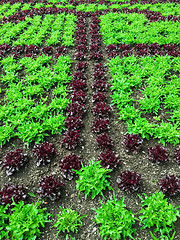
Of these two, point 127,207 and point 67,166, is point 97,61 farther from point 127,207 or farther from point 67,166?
point 127,207

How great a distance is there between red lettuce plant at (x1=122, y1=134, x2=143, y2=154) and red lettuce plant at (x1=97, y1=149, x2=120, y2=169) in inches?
18.3

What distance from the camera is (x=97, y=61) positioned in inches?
297

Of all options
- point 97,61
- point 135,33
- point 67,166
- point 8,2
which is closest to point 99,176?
point 67,166

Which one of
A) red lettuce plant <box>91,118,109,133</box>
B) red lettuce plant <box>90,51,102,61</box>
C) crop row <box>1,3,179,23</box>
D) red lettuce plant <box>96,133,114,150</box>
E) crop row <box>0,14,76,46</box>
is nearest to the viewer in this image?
red lettuce plant <box>96,133,114,150</box>

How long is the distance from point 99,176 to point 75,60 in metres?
5.59

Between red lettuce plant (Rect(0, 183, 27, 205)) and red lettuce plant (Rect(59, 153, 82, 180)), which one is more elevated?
red lettuce plant (Rect(59, 153, 82, 180))

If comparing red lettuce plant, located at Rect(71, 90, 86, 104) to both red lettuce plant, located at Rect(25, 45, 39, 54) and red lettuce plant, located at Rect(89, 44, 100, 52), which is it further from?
red lettuce plant, located at Rect(25, 45, 39, 54)

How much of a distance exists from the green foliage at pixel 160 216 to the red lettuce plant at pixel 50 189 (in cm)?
172

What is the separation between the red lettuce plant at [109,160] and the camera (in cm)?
408

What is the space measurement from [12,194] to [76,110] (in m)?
2.76

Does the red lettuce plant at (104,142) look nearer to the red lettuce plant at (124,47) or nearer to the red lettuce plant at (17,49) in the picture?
the red lettuce plant at (124,47)

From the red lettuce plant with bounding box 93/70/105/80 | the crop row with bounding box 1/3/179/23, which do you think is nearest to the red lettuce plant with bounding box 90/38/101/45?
the red lettuce plant with bounding box 93/70/105/80

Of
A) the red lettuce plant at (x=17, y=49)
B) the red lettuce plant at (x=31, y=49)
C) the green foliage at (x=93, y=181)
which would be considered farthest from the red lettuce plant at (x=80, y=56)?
the green foliage at (x=93, y=181)

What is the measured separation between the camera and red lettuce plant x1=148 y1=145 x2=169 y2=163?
4.18m
